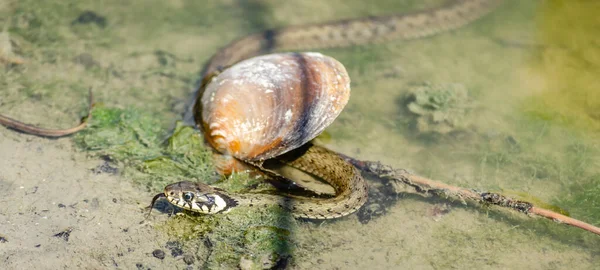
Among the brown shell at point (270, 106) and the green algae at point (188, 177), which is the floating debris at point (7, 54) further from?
the brown shell at point (270, 106)

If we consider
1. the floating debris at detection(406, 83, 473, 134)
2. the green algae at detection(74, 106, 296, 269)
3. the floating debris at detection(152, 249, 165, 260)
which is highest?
the floating debris at detection(406, 83, 473, 134)

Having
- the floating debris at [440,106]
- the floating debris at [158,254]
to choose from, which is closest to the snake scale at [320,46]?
the floating debris at [158,254]

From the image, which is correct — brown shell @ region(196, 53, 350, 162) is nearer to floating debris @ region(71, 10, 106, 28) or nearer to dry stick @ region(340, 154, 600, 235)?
dry stick @ region(340, 154, 600, 235)

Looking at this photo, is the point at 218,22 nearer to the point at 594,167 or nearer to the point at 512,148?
the point at 512,148

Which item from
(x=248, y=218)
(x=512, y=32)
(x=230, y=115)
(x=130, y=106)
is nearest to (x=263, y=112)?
(x=230, y=115)

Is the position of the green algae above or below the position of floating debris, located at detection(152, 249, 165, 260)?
above

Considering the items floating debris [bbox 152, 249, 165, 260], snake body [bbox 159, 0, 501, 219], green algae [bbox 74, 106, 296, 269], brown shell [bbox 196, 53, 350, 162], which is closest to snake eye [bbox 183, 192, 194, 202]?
snake body [bbox 159, 0, 501, 219]

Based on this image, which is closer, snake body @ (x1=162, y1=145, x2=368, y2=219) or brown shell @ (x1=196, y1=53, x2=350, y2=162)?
snake body @ (x1=162, y1=145, x2=368, y2=219)
